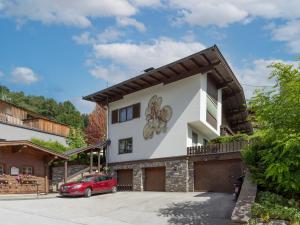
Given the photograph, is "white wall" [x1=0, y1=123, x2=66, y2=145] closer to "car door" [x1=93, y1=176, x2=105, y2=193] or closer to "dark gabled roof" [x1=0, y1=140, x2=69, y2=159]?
"dark gabled roof" [x1=0, y1=140, x2=69, y2=159]

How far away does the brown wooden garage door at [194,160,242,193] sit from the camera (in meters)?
21.7

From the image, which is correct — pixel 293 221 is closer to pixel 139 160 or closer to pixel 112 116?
pixel 139 160

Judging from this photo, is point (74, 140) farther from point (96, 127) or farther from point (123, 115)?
point (123, 115)

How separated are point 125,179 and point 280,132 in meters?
18.7

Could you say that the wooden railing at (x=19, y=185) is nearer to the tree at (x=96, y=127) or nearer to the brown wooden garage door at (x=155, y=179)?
the brown wooden garage door at (x=155, y=179)

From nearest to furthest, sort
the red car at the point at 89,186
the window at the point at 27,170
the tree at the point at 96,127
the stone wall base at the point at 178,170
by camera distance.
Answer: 1. the red car at the point at 89,186
2. the stone wall base at the point at 178,170
3. the window at the point at 27,170
4. the tree at the point at 96,127

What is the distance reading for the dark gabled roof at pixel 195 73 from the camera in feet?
73.9

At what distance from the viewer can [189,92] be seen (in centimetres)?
2406

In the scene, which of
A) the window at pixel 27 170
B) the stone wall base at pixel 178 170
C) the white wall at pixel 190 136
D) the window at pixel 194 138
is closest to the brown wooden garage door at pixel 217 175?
the stone wall base at pixel 178 170

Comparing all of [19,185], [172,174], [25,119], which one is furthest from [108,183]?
[25,119]

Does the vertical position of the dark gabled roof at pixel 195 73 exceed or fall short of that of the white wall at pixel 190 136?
it exceeds it

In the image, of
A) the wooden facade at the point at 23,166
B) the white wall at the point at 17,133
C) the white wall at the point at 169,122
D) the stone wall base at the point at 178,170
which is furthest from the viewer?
the white wall at the point at 17,133

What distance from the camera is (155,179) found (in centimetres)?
2573

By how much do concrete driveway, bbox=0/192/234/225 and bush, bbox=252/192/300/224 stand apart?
88.5 inches
